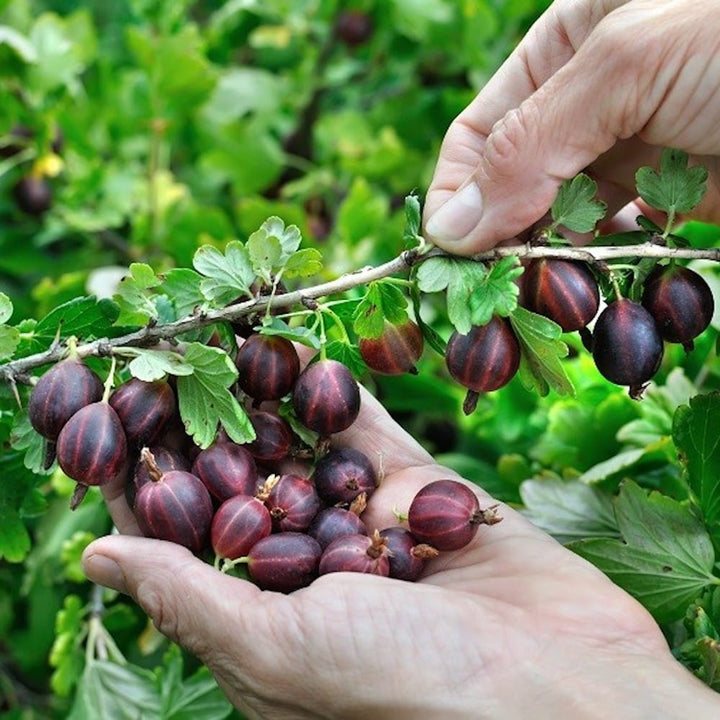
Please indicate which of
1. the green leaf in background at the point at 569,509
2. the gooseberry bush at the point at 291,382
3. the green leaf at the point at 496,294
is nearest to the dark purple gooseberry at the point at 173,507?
the gooseberry bush at the point at 291,382

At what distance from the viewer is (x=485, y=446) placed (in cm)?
174

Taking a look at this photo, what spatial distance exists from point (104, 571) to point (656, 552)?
1.83 ft

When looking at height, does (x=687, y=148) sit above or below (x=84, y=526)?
above

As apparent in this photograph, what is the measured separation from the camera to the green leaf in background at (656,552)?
1027 millimetres

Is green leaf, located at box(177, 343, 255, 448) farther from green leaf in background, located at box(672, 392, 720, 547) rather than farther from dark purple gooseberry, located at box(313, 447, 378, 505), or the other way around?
green leaf in background, located at box(672, 392, 720, 547)

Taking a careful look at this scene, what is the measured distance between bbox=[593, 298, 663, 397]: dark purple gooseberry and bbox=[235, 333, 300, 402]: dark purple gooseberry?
294 millimetres

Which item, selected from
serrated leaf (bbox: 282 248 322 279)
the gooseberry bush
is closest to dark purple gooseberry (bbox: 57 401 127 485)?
the gooseberry bush

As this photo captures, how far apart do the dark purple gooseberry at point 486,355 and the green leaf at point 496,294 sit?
0.03m

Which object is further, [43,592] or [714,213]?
[43,592]

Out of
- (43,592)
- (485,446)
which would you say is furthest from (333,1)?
(43,592)

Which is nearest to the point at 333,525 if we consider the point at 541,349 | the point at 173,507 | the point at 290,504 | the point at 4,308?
the point at 290,504

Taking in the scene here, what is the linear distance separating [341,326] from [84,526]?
0.68 meters

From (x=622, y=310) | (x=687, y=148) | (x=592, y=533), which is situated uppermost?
(x=687, y=148)

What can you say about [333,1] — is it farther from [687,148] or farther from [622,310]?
[622,310]
